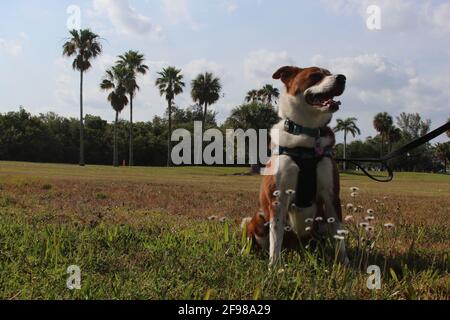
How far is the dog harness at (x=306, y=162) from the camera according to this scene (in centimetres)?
450

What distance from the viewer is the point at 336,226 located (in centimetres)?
468

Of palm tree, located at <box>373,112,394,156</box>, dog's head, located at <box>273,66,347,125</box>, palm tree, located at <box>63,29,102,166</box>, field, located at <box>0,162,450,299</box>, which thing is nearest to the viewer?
field, located at <box>0,162,450,299</box>

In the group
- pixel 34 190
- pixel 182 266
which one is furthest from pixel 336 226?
pixel 34 190

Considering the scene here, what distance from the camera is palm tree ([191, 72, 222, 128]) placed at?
68062 millimetres

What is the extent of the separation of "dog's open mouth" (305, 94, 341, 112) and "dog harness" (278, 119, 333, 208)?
0.28 m

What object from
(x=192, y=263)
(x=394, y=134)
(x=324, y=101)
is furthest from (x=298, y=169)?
(x=394, y=134)

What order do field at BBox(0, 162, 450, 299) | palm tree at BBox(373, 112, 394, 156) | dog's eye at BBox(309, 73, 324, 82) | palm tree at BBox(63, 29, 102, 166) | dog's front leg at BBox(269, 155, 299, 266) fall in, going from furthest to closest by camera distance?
palm tree at BBox(373, 112, 394, 156) < palm tree at BBox(63, 29, 102, 166) < dog's front leg at BBox(269, 155, 299, 266) < dog's eye at BBox(309, 73, 324, 82) < field at BBox(0, 162, 450, 299)

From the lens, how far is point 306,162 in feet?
14.7

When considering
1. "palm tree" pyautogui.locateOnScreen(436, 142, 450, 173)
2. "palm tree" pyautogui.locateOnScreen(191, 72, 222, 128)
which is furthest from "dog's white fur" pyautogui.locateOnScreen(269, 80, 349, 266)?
"palm tree" pyautogui.locateOnScreen(436, 142, 450, 173)

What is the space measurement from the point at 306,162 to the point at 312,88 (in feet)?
2.14

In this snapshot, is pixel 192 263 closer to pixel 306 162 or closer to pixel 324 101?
pixel 306 162

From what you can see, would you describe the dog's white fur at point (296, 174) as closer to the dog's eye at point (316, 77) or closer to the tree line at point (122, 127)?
the dog's eye at point (316, 77)

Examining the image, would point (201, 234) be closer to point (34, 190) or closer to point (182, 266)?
point (182, 266)

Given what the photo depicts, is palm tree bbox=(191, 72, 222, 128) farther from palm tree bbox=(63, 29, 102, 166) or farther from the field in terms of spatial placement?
the field
